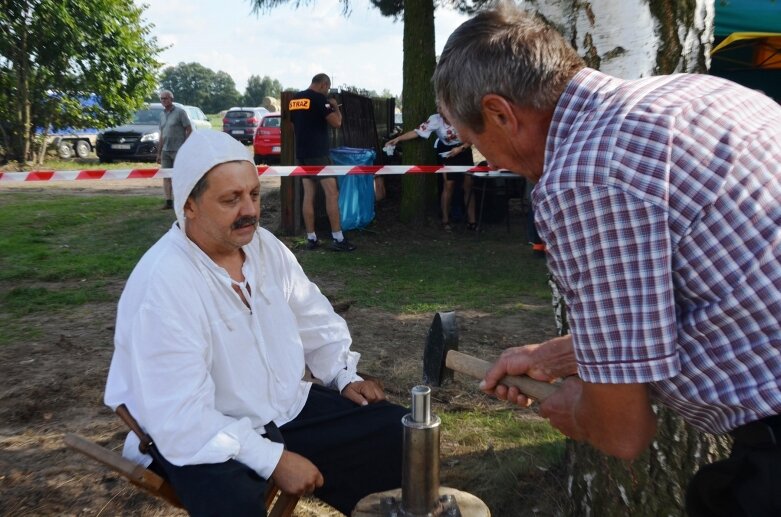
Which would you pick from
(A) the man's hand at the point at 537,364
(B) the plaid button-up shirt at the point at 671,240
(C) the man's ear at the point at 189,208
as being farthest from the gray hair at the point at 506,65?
(C) the man's ear at the point at 189,208

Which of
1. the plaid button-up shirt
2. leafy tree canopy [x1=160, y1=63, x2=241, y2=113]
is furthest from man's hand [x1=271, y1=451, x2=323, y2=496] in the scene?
leafy tree canopy [x1=160, y1=63, x2=241, y2=113]

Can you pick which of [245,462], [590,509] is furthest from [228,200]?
[590,509]

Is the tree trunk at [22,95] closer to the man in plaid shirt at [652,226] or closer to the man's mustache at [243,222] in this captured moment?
the man's mustache at [243,222]

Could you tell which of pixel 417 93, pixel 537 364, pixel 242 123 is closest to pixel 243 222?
pixel 537 364

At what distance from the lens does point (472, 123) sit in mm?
1631

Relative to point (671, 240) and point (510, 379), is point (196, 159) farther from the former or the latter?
point (671, 240)

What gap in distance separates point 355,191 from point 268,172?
2090mm

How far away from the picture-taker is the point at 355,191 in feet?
31.4

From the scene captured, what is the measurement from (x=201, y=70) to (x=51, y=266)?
318 feet

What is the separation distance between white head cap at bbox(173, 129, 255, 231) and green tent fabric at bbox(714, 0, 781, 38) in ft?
25.1

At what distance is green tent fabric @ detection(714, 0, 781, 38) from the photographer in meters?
8.62

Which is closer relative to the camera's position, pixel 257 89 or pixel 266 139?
pixel 266 139

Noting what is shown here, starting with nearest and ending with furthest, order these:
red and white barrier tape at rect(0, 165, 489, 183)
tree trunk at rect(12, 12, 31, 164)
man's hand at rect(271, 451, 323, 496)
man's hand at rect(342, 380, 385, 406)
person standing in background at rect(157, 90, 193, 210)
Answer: man's hand at rect(271, 451, 323, 496) < man's hand at rect(342, 380, 385, 406) < red and white barrier tape at rect(0, 165, 489, 183) < person standing in background at rect(157, 90, 193, 210) < tree trunk at rect(12, 12, 31, 164)

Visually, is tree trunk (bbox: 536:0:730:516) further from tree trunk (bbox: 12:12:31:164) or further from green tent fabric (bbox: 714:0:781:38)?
tree trunk (bbox: 12:12:31:164)
